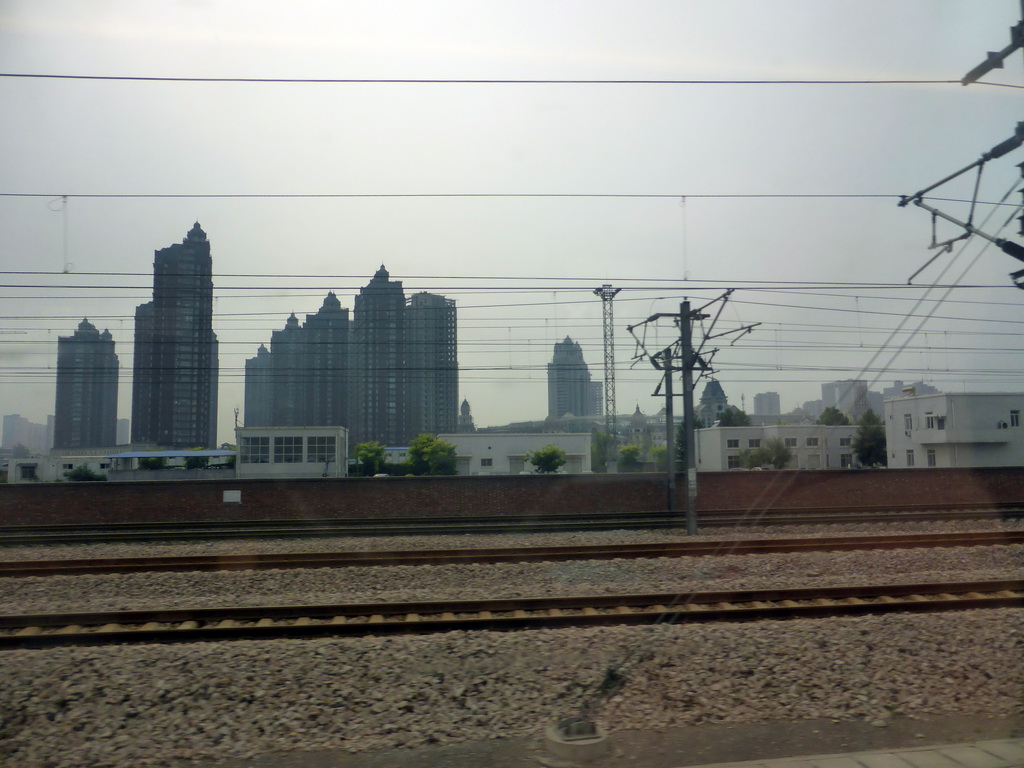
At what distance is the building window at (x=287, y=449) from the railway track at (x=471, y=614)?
1528 inches

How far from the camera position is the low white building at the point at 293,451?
4559 cm

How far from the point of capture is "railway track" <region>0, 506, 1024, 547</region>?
55.8ft

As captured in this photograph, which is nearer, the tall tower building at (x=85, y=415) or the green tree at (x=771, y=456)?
the green tree at (x=771, y=456)

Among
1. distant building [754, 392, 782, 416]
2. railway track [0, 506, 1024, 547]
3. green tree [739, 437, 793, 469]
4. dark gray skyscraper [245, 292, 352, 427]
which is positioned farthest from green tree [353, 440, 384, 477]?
distant building [754, 392, 782, 416]

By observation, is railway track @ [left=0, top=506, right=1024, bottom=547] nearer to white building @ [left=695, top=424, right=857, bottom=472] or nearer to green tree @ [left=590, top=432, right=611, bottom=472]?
green tree @ [left=590, top=432, right=611, bottom=472]

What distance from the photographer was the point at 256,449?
150ft

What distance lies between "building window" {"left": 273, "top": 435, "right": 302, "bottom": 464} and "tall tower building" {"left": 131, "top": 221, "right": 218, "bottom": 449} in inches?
685

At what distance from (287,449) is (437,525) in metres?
30.8

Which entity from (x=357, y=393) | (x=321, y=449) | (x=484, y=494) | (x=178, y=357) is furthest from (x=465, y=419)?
(x=484, y=494)

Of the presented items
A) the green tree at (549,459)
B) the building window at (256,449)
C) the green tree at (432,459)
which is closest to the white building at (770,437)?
the green tree at (549,459)

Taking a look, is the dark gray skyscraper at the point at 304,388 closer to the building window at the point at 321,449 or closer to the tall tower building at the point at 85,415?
the tall tower building at the point at 85,415

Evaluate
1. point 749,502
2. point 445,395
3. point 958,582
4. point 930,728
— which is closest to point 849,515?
point 749,502

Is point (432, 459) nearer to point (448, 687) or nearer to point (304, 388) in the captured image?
point (448, 687)

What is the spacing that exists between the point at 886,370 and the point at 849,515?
33.6 ft
